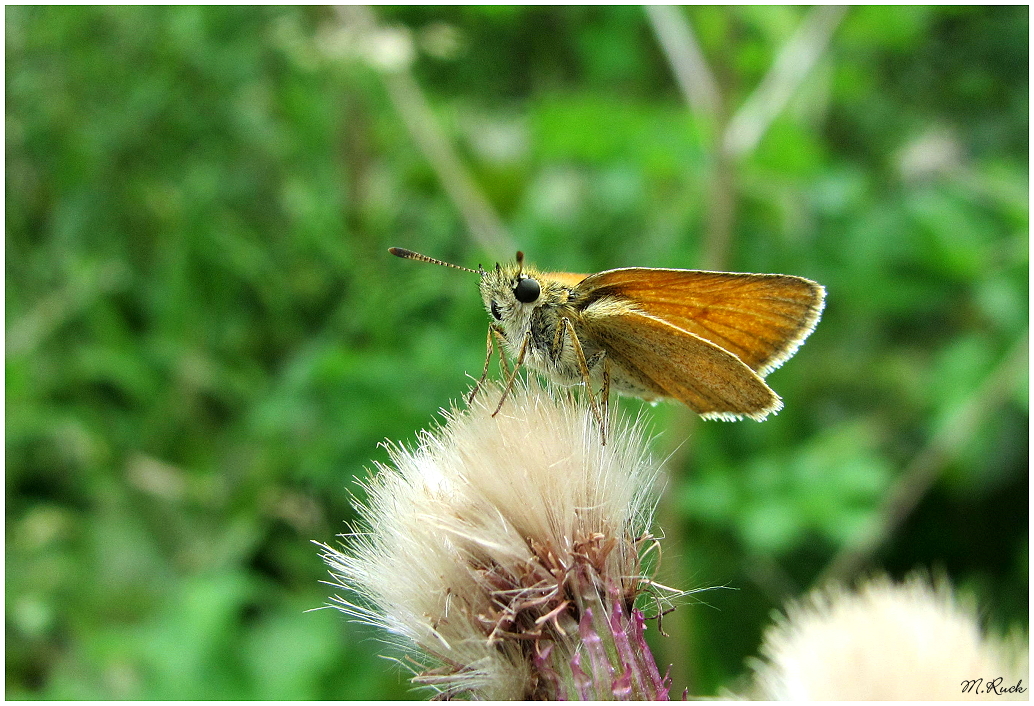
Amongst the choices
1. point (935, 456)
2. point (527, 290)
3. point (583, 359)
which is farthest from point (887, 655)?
point (935, 456)

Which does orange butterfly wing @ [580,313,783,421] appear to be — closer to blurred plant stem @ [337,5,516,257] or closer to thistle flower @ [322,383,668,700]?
thistle flower @ [322,383,668,700]

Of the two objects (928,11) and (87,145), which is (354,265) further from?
(928,11)

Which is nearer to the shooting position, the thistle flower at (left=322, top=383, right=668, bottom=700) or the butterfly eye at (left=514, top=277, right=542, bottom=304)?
the thistle flower at (left=322, top=383, right=668, bottom=700)

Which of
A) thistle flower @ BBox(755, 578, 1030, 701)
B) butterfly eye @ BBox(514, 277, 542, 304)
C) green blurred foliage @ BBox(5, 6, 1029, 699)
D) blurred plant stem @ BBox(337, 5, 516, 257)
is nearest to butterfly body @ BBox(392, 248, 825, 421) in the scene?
butterfly eye @ BBox(514, 277, 542, 304)

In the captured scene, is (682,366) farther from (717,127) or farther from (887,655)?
(717,127)

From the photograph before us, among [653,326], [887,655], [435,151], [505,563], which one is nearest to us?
[505,563]

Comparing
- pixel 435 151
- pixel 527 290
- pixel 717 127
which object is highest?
pixel 435 151

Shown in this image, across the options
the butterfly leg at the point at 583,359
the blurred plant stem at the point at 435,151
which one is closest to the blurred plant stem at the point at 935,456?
the butterfly leg at the point at 583,359
